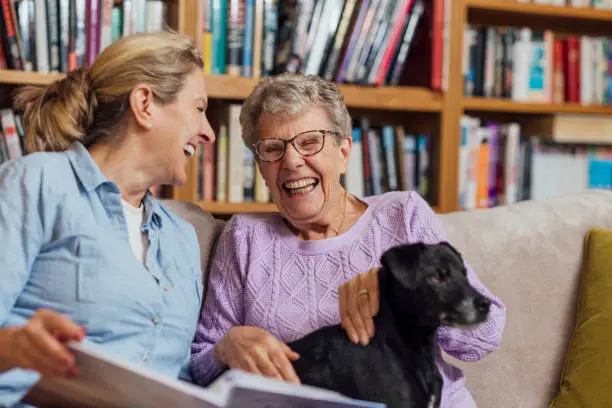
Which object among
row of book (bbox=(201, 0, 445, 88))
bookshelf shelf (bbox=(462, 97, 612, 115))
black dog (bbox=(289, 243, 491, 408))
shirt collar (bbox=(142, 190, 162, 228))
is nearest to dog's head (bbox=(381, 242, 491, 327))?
black dog (bbox=(289, 243, 491, 408))

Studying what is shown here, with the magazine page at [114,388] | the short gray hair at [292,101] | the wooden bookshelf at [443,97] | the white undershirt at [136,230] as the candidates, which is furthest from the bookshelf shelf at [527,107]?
the magazine page at [114,388]

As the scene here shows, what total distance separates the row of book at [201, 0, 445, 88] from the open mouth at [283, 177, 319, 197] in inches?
32.5

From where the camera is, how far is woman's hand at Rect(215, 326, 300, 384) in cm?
116

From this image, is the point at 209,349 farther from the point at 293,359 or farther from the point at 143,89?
the point at 143,89

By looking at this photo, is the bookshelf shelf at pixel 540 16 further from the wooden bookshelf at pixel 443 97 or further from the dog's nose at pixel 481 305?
the dog's nose at pixel 481 305

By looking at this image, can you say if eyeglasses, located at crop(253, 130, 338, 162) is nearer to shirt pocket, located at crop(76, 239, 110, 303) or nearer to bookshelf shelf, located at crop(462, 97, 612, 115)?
shirt pocket, located at crop(76, 239, 110, 303)

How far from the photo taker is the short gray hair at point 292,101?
1.48 meters

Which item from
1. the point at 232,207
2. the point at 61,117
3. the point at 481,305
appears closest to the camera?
the point at 481,305

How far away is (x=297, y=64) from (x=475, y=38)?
651mm

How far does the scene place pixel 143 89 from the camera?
132 centimetres

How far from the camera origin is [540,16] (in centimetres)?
267

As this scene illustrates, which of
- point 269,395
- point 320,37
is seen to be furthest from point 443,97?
point 269,395

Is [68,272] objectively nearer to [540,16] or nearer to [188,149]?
[188,149]

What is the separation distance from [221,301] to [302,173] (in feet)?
0.96
